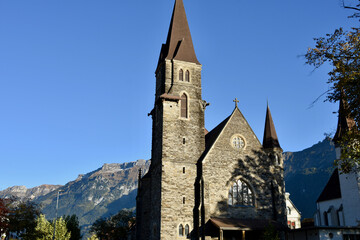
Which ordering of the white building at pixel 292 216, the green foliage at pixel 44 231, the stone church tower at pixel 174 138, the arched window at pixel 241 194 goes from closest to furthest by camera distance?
1. the stone church tower at pixel 174 138
2. the arched window at pixel 241 194
3. the green foliage at pixel 44 231
4. the white building at pixel 292 216

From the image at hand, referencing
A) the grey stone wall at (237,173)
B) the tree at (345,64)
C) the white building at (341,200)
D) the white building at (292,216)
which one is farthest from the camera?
the white building at (292,216)

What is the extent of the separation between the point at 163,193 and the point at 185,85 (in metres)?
10.7

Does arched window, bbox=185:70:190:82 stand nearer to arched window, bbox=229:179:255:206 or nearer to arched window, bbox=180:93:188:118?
arched window, bbox=180:93:188:118

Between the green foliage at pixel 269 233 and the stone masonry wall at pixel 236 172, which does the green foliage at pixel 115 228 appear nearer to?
the stone masonry wall at pixel 236 172

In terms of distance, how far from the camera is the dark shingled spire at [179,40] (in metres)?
36.1

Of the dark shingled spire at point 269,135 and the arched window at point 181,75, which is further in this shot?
the arched window at point 181,75

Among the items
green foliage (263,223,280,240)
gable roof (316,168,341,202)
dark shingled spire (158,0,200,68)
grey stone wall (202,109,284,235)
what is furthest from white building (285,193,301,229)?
dark shingled spire (158,0,200,68)

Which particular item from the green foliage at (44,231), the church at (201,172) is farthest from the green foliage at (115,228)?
the church at (201,172)

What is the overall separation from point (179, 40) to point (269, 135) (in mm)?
13249

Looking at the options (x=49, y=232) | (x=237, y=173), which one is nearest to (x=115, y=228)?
(x=49, y=232)

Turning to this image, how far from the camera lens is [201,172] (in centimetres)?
3022

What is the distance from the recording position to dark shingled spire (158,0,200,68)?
3606 cm

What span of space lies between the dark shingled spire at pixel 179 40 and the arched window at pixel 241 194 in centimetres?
1282

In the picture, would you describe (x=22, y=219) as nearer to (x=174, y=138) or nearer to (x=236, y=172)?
(x=174, y=138)
